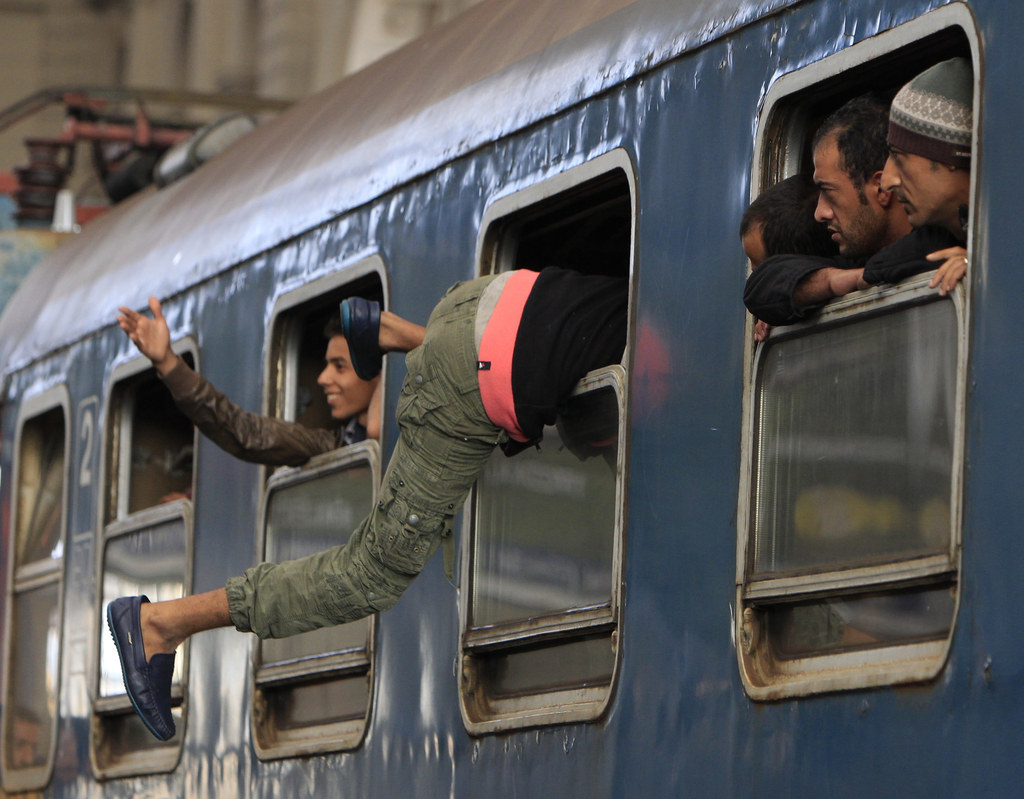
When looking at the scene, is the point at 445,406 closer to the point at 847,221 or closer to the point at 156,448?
the point at 847,221

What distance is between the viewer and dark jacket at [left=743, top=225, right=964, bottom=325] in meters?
3.10

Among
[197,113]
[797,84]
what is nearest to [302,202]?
[797,84]

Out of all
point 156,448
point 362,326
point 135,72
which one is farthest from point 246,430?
point 135,72

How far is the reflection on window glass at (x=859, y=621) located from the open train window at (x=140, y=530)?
281cm

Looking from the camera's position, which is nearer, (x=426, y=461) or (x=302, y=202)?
(x=426, y=461)

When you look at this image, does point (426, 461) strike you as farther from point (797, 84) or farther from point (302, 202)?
point (302, 202)

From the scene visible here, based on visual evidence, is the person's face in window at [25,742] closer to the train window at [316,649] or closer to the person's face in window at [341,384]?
the train window at [316,649]

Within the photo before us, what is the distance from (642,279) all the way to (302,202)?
6.12 ft

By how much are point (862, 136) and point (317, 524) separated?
227 cm

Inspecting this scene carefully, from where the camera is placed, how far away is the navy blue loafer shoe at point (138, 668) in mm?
4508

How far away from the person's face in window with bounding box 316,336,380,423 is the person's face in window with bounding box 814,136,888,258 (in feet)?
6.65

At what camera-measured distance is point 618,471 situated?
381cm

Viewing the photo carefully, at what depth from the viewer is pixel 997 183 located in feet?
9.53

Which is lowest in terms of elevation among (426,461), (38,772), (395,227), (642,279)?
(38,772)
